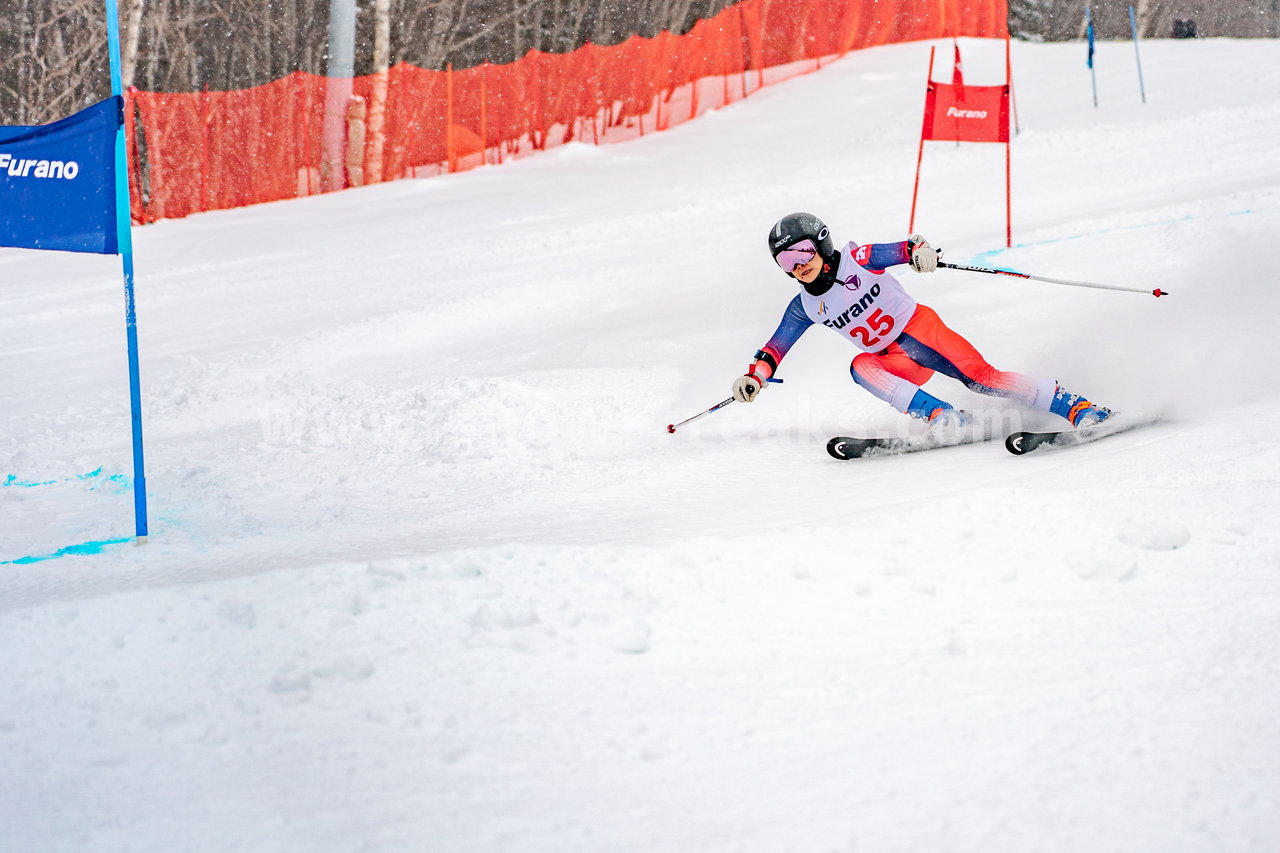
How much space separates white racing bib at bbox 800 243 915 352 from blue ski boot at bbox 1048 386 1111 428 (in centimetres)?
80

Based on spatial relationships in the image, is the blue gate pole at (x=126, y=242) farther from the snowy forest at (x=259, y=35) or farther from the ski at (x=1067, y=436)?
the snowy forest at (x=259, y=35)

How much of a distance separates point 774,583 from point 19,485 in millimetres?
4092

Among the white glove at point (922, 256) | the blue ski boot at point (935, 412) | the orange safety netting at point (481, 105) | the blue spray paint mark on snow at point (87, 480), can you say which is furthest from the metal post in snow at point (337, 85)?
the blue ski boot at point (935, 412)

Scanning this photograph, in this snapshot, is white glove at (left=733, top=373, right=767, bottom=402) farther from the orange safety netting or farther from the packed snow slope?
the orange safety netting

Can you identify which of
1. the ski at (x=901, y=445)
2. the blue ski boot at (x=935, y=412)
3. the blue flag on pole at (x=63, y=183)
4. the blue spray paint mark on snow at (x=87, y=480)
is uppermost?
the blue flag on pole at (x=63, y=183)

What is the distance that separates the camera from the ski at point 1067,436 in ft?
15.7

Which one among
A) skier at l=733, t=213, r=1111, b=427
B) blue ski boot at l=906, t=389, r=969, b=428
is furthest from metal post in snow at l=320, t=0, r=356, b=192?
blue ski boot at l=906, t=389, r=969, b=428

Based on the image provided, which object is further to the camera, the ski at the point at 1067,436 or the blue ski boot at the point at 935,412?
the blue ski boot at the point at 935,412

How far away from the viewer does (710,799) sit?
2334 mm

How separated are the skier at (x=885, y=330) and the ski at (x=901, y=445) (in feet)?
0.27

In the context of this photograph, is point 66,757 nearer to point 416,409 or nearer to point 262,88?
point 416,409

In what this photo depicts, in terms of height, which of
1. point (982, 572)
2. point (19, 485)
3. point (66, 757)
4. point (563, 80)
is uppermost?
point (563, 80)

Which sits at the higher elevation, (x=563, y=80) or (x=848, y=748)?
(x=563, y=80)

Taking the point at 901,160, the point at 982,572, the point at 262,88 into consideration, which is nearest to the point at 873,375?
the point at 982,572
